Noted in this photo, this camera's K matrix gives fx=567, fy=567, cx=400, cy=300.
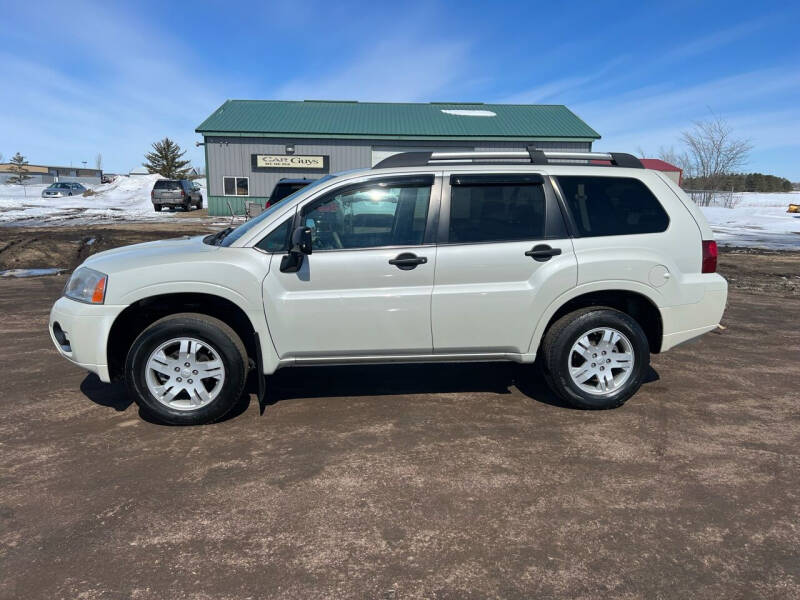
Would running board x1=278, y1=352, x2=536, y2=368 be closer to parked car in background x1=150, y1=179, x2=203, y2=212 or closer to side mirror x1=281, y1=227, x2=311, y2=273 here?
side mirror x1=281, y1=227, x2=311, y2=273

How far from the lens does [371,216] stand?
422cm

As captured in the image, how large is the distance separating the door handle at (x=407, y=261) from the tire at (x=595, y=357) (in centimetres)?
117

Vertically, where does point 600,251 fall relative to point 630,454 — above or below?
above

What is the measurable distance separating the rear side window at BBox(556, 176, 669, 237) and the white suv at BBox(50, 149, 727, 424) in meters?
0.01

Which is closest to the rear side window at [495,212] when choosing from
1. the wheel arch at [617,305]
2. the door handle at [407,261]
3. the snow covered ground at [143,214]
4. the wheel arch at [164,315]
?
the door handle at [407,261]

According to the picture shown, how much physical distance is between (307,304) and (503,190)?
171 cm

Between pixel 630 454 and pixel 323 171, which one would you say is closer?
pixel 630 454

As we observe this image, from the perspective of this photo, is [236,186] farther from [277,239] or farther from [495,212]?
[495,212]

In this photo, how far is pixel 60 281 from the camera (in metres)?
10.1

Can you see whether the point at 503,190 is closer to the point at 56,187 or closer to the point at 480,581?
the point at 480,581

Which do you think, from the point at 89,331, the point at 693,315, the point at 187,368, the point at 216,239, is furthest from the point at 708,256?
the point at 89,331

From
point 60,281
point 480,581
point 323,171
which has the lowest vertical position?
point 480,581

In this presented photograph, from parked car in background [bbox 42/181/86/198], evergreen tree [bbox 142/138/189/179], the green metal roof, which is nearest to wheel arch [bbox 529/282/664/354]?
the green metal roof

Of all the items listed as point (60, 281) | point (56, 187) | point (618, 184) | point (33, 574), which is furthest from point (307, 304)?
point (56, 187)
